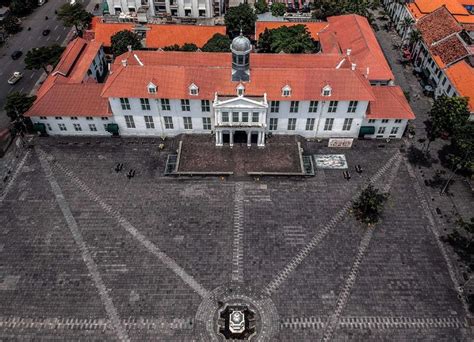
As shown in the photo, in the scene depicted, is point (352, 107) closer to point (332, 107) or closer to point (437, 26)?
point (332, 107)

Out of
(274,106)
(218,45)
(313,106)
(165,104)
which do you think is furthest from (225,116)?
(218,45)

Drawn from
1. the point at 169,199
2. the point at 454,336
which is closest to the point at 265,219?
the point at 169,199

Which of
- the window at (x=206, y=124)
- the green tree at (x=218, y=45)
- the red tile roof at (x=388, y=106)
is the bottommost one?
the window at (x=206, y=124)

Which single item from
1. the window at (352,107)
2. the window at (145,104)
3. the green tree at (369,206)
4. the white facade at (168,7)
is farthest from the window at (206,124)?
the white facade at (168,7)

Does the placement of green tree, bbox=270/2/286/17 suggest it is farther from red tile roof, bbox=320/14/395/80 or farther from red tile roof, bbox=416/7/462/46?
red tile roof, bbox=416/7/462/46

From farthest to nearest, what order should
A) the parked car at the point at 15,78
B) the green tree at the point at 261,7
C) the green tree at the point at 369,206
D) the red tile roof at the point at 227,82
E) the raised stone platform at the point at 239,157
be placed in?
the green tree at the point at 261,7 < the parked car at the point at 15,78 < the raised stone platform at the point at 239,157 < the red tile roof at the point at 227,82 < the green tree at the point at 369,206

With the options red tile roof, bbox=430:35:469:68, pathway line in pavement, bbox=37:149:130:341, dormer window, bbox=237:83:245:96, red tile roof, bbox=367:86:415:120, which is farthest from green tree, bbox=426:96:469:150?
pathway line in pavement, bbox=37:149:130:341

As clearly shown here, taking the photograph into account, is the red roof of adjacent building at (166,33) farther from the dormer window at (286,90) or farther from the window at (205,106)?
the dormer window at (286,90)

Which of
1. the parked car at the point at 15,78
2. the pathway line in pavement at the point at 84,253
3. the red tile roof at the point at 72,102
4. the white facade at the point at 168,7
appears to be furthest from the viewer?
the white facade at the point at 168,7
